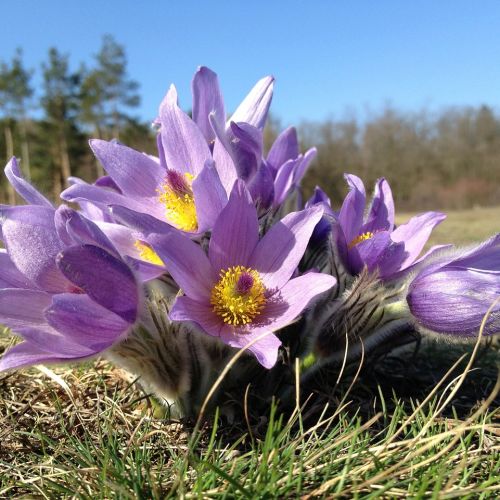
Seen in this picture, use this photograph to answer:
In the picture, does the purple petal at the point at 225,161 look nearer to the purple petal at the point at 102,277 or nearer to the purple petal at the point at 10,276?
the purple petal at the point at 102,277

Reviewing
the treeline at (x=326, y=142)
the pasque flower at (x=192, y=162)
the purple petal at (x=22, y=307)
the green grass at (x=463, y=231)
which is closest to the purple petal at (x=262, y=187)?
the pasque flower at (x=192, y=162)

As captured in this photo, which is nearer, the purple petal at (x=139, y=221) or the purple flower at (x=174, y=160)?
the purple petal at (x=139, y=221)

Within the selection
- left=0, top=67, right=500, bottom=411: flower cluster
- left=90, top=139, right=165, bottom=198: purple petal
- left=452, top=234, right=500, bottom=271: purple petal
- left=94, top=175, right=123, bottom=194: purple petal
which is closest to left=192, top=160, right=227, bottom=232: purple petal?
left=0, top=67, right=500, bottom=411: flower cluster

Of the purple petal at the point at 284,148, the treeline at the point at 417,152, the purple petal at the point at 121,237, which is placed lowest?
the treeline at the point at 417,152

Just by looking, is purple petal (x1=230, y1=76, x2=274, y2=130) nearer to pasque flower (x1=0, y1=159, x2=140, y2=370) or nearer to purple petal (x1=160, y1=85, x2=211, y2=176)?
purple petal (x1=160, y1=85, x2=211, y2=176)

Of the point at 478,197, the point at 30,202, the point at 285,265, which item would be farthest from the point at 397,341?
the point at 478,197

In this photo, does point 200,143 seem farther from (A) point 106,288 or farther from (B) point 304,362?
(B) point 304,362
